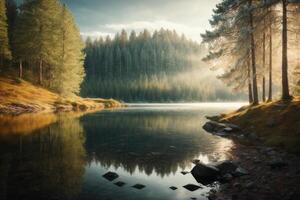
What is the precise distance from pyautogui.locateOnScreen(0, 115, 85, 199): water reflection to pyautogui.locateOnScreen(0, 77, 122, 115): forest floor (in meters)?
26.8

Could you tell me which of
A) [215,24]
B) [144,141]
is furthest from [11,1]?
[144,141]

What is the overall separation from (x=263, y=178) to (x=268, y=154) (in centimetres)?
489

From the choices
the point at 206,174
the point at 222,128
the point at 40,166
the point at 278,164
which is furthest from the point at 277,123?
the point at 40,166

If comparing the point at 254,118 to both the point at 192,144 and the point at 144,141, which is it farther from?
the point at 144,141

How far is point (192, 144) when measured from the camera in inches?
845

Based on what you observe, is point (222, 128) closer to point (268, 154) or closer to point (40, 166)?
point (268, 154)

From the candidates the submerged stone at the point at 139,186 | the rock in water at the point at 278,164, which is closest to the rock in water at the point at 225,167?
the rock in water at the point at 278,164

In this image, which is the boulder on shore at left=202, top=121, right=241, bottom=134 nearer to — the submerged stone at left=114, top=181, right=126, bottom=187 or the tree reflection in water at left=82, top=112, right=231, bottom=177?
the tree reflection in water at left=82, top=112, right=231, bottom=177

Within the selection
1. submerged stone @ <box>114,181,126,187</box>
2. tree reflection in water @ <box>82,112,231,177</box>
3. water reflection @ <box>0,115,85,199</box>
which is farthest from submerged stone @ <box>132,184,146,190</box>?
water reflection @ <box>0,115,85,199</box>

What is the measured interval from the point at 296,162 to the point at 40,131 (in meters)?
21.5

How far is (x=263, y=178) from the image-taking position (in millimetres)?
11820

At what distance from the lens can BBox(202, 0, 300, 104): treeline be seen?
26953 mm

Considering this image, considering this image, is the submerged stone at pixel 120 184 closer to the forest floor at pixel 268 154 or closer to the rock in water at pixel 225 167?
the forest floor at pixel 268 154

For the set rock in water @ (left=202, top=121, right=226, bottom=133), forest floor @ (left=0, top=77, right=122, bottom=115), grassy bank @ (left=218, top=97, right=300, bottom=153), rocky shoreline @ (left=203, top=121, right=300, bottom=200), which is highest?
forest floor @ (left=0, top=77, right=122, bottom=115)
